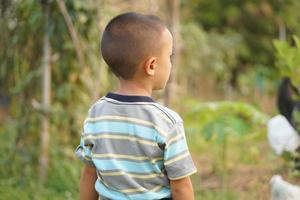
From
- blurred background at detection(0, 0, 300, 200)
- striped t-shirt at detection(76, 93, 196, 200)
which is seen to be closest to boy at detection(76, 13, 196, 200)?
striped t-shirt at detection(76, 93, 196, 200)

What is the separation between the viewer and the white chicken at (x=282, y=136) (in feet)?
15.5

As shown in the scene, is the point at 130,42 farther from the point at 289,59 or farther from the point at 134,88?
the point at 289,59

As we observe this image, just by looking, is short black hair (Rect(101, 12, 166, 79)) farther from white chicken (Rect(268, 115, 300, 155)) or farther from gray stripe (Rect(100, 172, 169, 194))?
white chicken (Rect(268, 115, 300, 155))

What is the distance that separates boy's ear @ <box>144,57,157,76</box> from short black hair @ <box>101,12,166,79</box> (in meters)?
0.02

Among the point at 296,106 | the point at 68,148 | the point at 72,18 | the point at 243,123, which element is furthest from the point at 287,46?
the point at 68,148

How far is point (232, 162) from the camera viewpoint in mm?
6453

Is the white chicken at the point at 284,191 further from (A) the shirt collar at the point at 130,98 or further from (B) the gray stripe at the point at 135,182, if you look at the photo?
(A) the shirt collar at the point at 130,98

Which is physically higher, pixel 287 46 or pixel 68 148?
pixel 287 46

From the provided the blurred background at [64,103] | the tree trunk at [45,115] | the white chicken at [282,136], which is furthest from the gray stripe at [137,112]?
the white chicken at [282,136]

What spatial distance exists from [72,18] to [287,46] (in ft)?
5.05

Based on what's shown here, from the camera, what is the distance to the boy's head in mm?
2119

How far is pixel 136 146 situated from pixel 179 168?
16 centimetres

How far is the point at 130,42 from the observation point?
2115 millimetres

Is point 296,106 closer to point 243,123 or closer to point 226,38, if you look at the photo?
point 243,123
